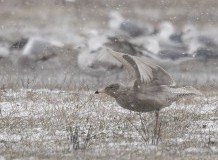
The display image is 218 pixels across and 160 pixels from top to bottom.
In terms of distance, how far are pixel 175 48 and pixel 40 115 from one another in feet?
41.5

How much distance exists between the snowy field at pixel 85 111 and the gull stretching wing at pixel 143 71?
611 millimetres

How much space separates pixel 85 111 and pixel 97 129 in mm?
1792

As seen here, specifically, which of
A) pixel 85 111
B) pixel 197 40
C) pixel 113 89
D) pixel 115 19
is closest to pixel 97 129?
pixel 113 89

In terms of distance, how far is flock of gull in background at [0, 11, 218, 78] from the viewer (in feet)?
74.7

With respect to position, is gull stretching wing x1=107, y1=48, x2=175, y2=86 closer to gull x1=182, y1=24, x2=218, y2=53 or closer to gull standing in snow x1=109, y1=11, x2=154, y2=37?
gull x1=182, y1=24, x2=218, y2=53

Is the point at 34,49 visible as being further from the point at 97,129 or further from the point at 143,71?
the point at 143,71

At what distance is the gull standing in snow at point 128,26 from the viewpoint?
960 inches

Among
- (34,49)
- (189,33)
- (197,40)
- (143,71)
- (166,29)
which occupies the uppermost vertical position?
(166,29)

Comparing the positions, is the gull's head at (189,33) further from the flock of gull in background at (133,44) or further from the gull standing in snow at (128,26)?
the gull standing in snow at (128,26)

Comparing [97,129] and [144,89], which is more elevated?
[144,89]

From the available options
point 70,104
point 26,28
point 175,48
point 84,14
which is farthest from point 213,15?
point 70,104

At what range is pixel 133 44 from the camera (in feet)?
77.0

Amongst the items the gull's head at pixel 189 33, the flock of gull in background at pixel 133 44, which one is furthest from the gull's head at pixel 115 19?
the gull's head at pixel 189 33

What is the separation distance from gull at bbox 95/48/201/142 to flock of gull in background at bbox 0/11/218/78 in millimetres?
12261
